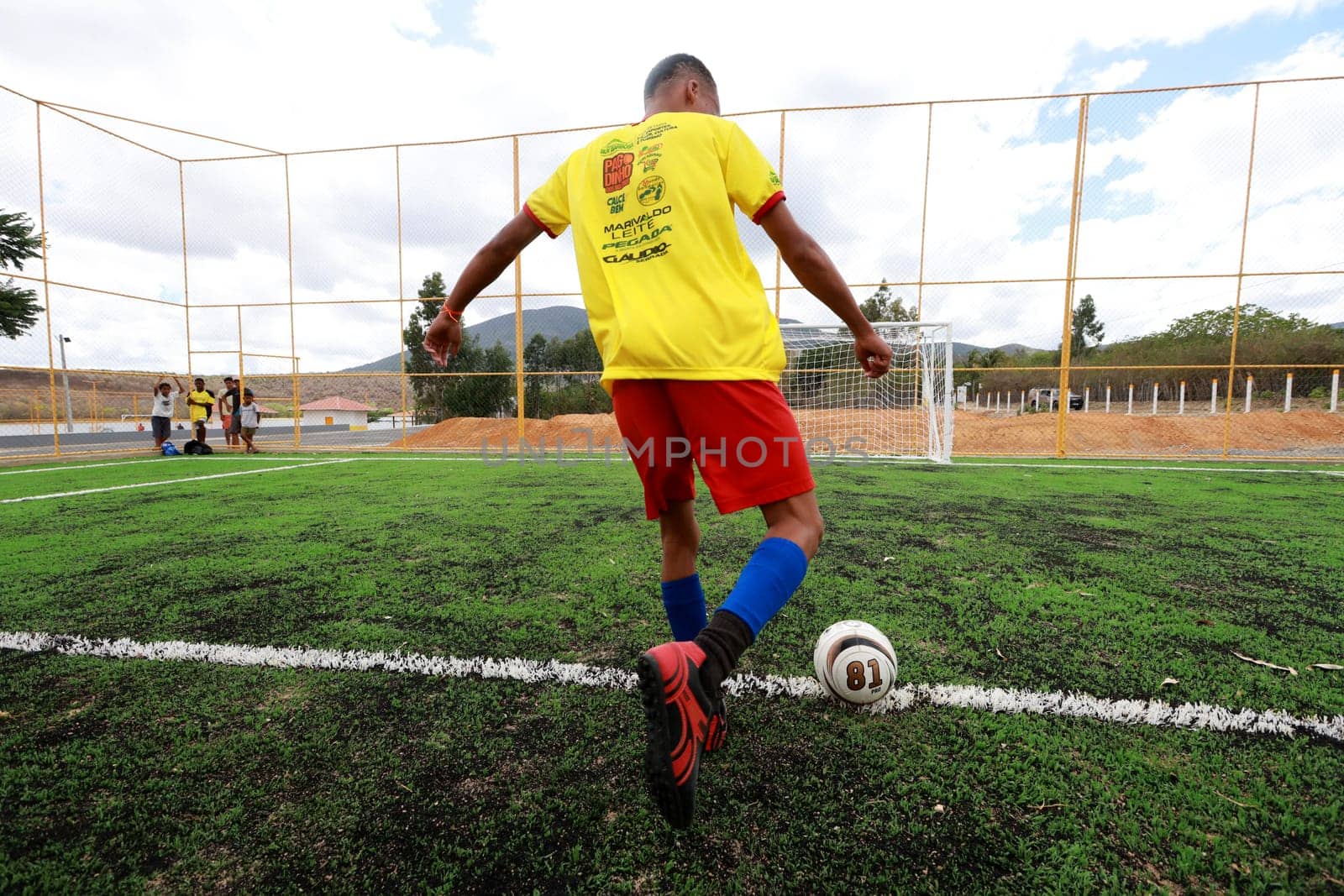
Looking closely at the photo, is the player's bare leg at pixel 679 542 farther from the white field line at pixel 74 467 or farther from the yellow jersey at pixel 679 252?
the white field line at pixel 74 467

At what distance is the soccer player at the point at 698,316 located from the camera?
137cm

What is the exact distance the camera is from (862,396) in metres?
10.8

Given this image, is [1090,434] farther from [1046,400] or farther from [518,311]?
[1046,400]

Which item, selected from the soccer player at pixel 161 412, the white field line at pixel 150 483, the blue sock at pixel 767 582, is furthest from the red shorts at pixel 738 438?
the soccer player at pixel 161 412

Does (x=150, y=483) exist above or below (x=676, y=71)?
below

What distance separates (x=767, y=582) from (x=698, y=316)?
2.06 feet

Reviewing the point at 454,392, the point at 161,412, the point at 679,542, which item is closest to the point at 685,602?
the point at 679,542

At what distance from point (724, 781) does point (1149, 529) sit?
4.00m

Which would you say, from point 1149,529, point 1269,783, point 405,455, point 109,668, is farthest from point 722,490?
point 405,455

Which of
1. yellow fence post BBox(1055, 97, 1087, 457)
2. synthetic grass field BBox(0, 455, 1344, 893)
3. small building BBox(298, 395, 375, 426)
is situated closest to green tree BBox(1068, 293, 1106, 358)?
yellow fence post BBox(1055, 97, 1087, 457)

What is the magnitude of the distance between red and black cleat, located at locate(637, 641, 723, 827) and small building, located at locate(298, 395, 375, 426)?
5643 cm

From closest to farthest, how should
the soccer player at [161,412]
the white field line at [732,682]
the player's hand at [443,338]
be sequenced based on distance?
the white field line at [732,682], the player's hand at [443,338], the soccer player at [161,412]

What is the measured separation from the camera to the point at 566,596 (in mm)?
2654

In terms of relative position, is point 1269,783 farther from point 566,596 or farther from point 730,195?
point 566,596
